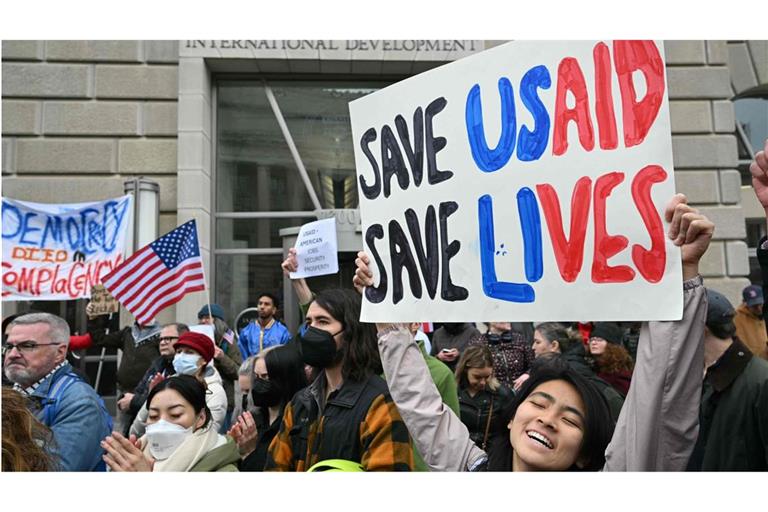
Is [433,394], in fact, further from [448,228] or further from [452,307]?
[448,228]

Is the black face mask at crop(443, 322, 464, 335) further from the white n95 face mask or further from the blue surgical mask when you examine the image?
the white n95 face mask

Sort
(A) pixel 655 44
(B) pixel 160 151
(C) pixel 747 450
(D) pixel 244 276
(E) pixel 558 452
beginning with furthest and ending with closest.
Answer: (D) pixel 244 276, (B) pixel 160 151, (C) pixel 747 450, (A) pixel 655 44, (E) pixel 558 452

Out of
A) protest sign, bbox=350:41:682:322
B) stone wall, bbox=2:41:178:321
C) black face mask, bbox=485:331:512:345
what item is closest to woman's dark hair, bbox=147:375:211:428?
protest sign, bbox=350:41:682:322

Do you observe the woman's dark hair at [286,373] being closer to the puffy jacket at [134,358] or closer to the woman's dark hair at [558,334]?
the woman's dark hair at [558,334]

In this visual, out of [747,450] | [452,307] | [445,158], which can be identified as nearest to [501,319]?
[452,307]

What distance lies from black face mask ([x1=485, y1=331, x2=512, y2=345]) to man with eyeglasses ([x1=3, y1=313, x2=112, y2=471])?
3.15m

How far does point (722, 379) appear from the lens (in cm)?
248

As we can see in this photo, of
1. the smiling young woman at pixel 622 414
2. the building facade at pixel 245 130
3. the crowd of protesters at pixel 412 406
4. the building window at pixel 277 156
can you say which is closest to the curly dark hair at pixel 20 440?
the crowd of protesters at pixel 412 406

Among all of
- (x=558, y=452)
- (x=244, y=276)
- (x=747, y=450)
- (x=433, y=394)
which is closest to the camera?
(x=558, y=452)

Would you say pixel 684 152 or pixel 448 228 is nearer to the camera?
pixel 448 228

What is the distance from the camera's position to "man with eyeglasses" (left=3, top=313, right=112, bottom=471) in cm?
281

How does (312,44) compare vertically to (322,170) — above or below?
above

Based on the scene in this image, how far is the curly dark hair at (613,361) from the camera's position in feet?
13.4

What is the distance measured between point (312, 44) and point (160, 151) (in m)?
2.36
